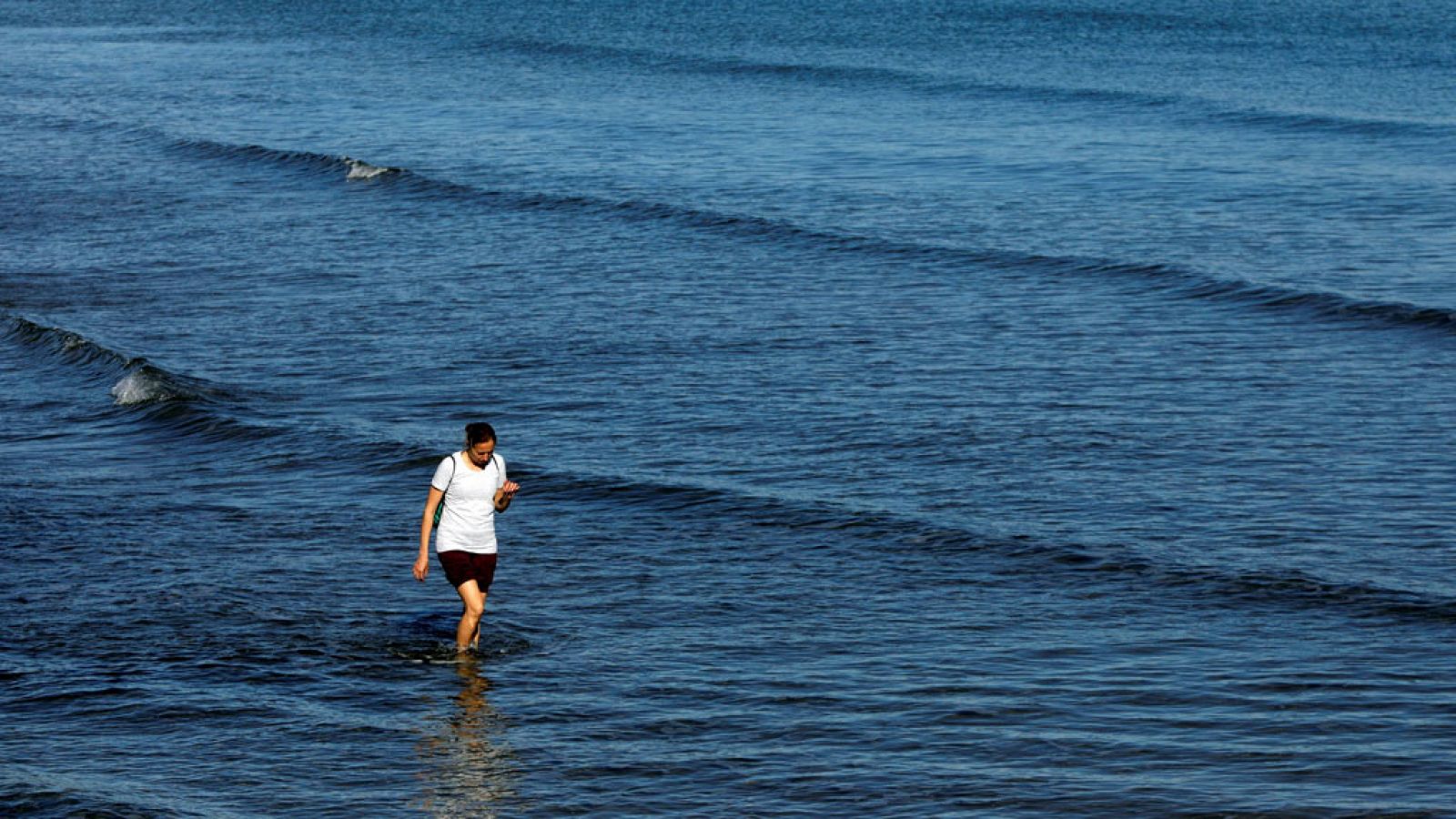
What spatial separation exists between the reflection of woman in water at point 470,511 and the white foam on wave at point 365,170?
26.2 m

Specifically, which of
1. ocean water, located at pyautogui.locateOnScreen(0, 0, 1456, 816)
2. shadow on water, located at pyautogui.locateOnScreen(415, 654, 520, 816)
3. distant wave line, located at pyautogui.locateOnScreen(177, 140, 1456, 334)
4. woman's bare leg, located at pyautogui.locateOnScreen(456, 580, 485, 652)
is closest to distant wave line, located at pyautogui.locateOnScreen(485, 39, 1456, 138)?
ocean water, located at pyautogui.locateOnScreen(0, 0, 1456, 816)

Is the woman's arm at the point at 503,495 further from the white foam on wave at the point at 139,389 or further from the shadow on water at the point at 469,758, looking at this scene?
the white foam on wave at the point at 139,389

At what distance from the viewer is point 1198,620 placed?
15.2m

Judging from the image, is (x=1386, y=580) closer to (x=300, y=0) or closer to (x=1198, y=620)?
(x=1198, y=620)

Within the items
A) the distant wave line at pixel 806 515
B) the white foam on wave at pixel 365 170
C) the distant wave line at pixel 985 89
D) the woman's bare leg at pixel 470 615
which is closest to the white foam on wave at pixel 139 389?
the distant wave line at pixel 806 515

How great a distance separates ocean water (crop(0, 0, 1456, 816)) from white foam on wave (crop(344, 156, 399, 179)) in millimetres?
297

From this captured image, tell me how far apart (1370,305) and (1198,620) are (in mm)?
12537

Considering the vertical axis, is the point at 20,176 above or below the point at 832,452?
above

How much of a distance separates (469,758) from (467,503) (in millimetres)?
1870

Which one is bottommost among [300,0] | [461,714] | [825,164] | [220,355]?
[461,714]

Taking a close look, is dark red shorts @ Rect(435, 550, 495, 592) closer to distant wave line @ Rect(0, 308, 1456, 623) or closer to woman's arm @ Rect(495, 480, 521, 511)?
woman's arm @ Rect(495, 480, 521, 511)

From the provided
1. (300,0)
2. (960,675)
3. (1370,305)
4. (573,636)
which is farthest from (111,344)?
(300,0)

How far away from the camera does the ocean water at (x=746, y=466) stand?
12.7 metres

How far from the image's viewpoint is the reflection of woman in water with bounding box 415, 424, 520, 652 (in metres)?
13.3
